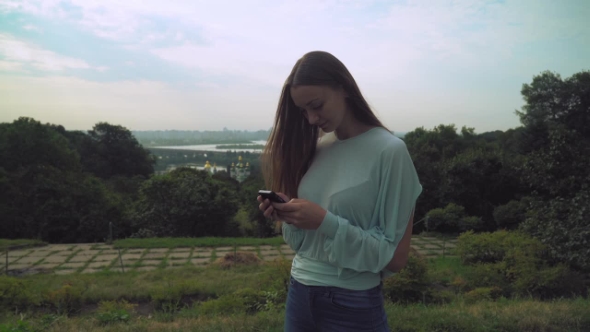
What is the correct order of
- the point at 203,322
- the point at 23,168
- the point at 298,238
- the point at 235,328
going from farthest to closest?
1. the point at 23,168
2. the point at 203,322
3. the point at 235,328
4. the point at 298,238

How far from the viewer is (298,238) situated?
126 centimetres

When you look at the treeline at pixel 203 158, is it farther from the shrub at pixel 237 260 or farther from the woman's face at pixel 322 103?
the woman's face at pixel 322 103

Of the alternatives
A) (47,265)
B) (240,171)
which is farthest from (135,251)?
(240,171)

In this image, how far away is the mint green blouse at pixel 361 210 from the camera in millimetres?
1094

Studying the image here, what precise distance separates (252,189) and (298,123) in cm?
1371

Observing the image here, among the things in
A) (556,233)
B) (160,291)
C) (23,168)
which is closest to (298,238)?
(160,291)

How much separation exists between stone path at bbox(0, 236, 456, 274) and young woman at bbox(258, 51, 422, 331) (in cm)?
638

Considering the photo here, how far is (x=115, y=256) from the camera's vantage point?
8.01 meters

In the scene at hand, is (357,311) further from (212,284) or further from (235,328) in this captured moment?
(212,284)

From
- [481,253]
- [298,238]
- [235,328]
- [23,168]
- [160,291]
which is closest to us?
[298,238]

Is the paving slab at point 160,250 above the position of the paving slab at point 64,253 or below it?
above

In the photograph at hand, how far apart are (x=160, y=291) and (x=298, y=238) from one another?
3875mm

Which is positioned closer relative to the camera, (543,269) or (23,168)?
(543,269)

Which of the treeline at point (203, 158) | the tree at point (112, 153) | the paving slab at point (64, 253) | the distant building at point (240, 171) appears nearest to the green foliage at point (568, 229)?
the paving slab at point (64, 253)
